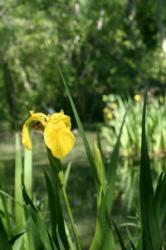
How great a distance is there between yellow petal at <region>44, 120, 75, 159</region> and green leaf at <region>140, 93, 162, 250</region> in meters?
0.17

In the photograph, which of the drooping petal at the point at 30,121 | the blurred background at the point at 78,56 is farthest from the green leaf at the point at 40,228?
the blurred background at the point at 78,56

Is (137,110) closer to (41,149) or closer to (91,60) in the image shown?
(41,149)

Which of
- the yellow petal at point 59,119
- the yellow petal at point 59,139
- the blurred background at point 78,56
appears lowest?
the yellow petal at point 59,139

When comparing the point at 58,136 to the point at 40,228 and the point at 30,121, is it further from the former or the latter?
the point at 40,228

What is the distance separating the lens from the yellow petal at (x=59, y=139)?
1258 millimetres

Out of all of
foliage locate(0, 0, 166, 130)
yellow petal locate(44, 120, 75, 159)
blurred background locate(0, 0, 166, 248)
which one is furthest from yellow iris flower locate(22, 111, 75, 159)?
foliage locate(0, 0, 166, 130)

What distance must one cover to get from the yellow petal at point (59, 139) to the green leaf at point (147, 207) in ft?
0.57

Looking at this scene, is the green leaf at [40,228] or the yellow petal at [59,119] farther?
the green leaf at [40,228]

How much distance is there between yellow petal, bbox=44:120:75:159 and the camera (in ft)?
4.13

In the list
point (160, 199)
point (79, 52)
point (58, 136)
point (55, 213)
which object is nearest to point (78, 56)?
point (79, 52)

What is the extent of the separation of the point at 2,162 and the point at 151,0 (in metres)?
13.8

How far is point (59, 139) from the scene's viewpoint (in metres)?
1.26

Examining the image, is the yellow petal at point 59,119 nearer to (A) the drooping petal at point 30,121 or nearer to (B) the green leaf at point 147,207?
(A) the drooping petal at point 30,121

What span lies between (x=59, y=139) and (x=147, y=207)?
0.87ft
